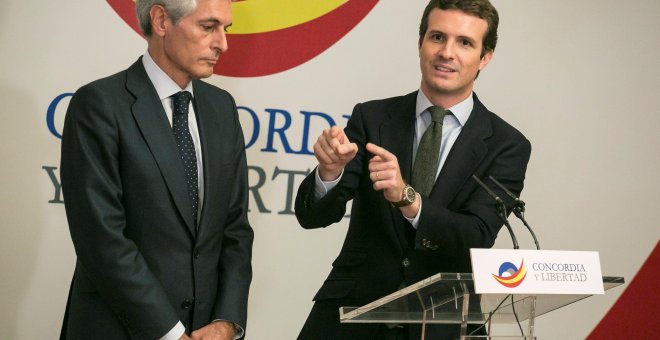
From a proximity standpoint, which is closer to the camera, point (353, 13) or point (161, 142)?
point (161, 142)

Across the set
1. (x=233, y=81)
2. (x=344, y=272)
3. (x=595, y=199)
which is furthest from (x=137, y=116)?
(x=595, y=199)

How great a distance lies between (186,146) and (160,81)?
229mm

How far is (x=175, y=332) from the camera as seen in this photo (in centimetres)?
278

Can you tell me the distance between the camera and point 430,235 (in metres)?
2.79

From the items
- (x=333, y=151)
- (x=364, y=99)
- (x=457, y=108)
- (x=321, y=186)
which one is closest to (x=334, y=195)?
(x=321, y=186)

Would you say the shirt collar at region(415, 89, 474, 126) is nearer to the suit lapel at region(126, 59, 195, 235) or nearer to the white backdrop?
the suit lapel at region(126, 59, 195, 235)

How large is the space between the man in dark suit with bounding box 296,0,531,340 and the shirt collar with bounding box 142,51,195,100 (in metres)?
0.51

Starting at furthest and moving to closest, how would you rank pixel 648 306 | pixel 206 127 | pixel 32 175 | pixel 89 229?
1. pixel 648 306
2. pixel 32 175
3. pixel 206 127
4. pixel 89 229

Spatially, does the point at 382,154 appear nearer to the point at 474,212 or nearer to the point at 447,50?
the point at 474,212

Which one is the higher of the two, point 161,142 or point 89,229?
point 161,142

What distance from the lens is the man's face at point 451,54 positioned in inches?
121

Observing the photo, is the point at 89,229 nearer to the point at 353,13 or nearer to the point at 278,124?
the point at 278,124

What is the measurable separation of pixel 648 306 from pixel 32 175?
302 cm

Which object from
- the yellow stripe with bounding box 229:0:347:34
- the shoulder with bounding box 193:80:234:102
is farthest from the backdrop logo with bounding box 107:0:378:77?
the shoulder with bounding box 193:80:234:102
